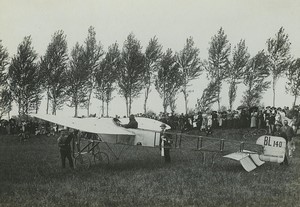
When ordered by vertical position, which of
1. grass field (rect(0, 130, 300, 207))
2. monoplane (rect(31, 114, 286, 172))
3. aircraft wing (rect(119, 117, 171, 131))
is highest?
aircraft wing (rect(119, 117, 171, 131))

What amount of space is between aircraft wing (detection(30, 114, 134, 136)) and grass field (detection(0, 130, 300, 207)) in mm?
1342

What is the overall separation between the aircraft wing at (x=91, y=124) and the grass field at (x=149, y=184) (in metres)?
1.34

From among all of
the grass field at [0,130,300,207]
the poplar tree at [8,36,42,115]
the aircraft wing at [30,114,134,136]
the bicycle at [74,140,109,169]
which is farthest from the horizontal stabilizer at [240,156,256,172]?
the poplar tree at [8,36,42,115]

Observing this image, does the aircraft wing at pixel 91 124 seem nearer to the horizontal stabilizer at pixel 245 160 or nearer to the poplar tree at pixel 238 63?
the horizontal stabilizer at pixel 245 160

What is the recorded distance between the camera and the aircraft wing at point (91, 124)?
13.3 metres

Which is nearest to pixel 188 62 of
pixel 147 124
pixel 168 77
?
pixel 168 77

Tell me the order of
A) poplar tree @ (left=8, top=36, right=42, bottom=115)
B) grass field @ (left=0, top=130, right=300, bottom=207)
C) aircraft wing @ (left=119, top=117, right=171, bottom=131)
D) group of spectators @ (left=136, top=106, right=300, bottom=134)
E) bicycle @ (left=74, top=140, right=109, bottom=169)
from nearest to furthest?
grass field @ (left=0, top=130, right=300, bottom=207) < bicycle @ (left=74, top=140, right=109, bottom=169) < aircraft wing @ (left=119, top=117, right=171, bottom=131) < group of spectators @ (left=136, top=106, right=300, bottom=134) < poplar tree @ (left=8, top=36, right=42, bottom=115)

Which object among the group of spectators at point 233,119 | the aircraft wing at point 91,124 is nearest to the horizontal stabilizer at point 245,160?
the aircraft wing at point 91,124

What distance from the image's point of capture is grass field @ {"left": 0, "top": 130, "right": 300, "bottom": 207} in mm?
8518

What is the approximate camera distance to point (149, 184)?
1042 cm

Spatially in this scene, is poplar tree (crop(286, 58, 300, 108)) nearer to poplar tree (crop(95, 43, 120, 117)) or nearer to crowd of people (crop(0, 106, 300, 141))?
crowd of people (crop(0, 106, 300, 141))

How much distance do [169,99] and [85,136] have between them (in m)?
28.4

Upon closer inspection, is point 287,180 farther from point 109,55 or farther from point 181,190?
point 109,55

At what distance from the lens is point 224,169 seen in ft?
42.9
